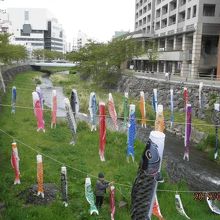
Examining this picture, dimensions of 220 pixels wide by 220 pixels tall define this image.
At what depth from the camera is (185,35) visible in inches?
2217

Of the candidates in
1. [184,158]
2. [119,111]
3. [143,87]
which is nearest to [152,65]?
[143,87]

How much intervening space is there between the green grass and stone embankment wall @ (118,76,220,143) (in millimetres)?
6844

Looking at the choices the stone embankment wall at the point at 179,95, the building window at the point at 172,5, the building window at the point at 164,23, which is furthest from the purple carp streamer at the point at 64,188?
the building window at the point at 164,23

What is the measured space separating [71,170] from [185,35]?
43.4m

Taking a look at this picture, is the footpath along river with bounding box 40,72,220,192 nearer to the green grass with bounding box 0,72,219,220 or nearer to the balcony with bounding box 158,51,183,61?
the green grass with bounding box 0,72,219,220

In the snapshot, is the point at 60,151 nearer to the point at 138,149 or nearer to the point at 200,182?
the point at 138,149

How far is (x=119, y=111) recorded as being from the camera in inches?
1284

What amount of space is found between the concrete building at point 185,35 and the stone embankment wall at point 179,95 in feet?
30.3

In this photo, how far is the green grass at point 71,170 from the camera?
1356 centimetres

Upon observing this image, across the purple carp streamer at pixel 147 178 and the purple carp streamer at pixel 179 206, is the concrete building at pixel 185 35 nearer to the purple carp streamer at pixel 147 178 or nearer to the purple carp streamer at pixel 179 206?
the purple carp streamer at pixel 179 206

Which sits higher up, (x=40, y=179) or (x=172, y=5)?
(x=172, y=5)

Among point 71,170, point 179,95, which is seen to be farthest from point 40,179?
point 179,95

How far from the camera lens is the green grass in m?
13.6

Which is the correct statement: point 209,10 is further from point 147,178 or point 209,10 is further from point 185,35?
point 147,178
